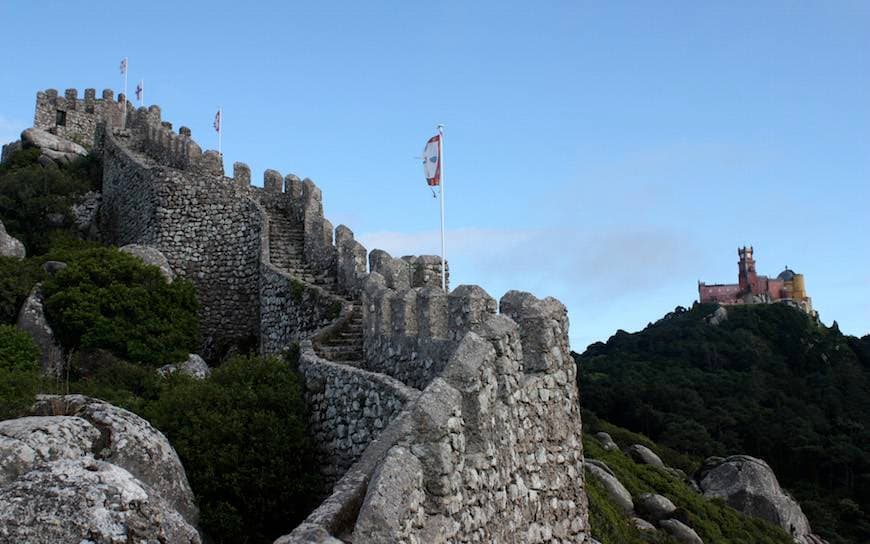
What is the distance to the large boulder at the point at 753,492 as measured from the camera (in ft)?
113

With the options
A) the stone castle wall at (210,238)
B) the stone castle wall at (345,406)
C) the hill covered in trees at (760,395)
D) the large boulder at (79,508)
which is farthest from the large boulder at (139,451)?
the hill covered in trees at (760,395)

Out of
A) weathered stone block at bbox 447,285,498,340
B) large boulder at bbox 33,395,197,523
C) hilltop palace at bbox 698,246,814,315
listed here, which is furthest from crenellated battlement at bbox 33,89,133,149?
hilltop palace at bbox 698,246,814,315

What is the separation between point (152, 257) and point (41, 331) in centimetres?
349

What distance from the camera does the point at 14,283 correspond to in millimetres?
19750

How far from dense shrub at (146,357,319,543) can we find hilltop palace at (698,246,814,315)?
9522cm

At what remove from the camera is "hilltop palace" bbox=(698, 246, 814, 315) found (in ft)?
336

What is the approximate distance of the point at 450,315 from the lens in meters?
10.8

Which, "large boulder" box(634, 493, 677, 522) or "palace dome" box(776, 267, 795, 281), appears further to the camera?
"palace dome" box(776, 267, 795, 281)

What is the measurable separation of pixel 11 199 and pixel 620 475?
21.3 m

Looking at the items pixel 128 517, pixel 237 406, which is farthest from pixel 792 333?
pixel 128 517

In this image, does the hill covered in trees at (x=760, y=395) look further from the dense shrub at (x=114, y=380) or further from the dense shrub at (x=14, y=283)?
the dense shrub at (x=14, y=283)

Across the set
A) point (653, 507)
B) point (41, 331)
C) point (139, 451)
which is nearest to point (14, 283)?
point (41, 331)

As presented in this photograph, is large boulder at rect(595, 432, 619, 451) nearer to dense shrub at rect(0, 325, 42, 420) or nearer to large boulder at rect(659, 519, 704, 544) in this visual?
large boulder at rect(659, 519, 704, 544)

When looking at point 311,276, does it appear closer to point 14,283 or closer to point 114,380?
point 114,380
